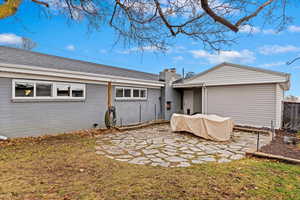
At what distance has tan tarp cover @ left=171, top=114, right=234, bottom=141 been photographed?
6.41 metres

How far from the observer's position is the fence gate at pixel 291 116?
8.67m

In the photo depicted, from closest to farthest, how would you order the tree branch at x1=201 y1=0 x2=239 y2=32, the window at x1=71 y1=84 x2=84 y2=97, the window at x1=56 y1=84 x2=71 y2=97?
the tree branch at x1=201 y1=0 x2=239 y2=32 < the window at x1=56 y1=84 x2=71 y2=97 < the window at x1=71 y1=84 x2=84 y2=97

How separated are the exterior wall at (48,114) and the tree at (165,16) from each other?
3465 millimetres

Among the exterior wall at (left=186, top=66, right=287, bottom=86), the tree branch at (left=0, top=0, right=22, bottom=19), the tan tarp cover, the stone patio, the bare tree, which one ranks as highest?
the bare tree

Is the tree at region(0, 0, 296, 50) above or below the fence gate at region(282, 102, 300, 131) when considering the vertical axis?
above

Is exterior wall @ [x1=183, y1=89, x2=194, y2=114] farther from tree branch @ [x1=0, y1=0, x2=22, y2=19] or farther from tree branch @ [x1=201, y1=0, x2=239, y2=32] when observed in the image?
tree branch @ [x1=0, y1=0, x2=22, y2=19]

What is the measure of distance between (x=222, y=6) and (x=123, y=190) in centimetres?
420

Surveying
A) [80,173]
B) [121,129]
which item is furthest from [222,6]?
[121,129]

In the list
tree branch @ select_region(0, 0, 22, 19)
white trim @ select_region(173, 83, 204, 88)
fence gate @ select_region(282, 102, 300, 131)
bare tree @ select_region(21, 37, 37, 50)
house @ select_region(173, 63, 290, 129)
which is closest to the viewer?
tree branch @ select_region(0, 0, 22, 19)

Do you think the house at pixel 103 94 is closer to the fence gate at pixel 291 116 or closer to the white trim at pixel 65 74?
the white trim at pixel 65 74

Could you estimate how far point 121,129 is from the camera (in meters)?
8.34

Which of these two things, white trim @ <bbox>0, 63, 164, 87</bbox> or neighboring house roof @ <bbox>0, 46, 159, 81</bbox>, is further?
neighboring house roof @ <bbox>0, 46, 159, 81</bbox>

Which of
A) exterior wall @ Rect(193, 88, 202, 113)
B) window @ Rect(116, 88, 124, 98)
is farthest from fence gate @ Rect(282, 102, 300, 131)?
window @ Rect(116, 88, 124, 98)

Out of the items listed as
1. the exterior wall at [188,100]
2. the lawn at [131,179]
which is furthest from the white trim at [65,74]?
the exterior wall at [188,100]
